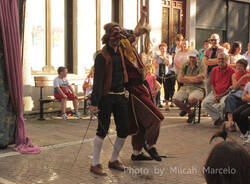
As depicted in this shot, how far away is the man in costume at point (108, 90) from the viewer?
4.98 metres

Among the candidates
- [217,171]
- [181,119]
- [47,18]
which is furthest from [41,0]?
[217,171]

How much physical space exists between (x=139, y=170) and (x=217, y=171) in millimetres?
3507

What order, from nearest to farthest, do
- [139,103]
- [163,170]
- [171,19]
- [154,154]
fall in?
[163,170]
[139,103]
[154,154]
[171,19]

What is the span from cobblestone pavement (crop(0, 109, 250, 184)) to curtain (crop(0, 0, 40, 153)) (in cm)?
22

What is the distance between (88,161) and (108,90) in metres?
1.16

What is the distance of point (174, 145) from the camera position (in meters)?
6.78

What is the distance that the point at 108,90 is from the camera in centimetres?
504

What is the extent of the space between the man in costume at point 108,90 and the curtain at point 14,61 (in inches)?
58.4

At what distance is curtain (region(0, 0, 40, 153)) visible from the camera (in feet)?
20.2

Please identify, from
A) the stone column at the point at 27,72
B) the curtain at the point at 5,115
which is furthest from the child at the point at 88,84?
the curtain at the point at 5,115

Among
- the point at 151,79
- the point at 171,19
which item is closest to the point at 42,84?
the point at 151,79

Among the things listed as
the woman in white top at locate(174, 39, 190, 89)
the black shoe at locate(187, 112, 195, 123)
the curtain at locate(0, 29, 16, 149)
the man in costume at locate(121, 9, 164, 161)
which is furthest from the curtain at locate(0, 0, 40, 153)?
the woman in white top at locate(174, 39, 190, 89)

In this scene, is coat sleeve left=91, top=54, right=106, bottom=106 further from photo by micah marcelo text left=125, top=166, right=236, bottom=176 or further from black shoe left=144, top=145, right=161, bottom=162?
black shoe left=144, top=145, right=161, bottom=162

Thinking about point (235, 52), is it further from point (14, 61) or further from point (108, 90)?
point (108, 90)
